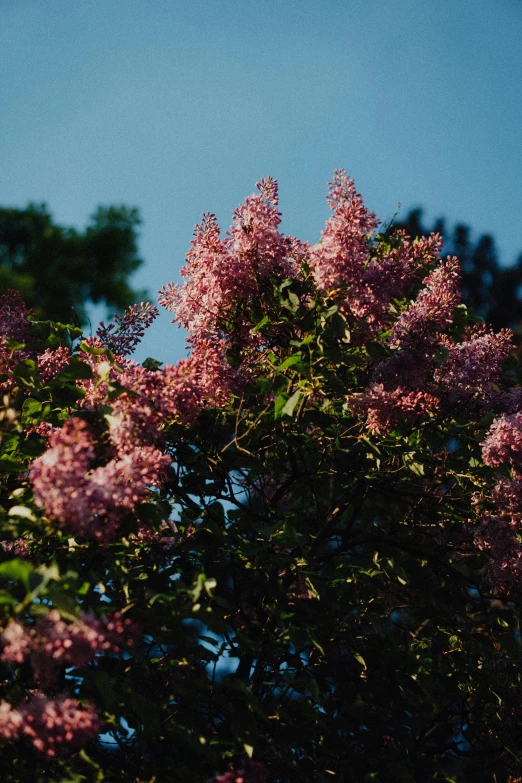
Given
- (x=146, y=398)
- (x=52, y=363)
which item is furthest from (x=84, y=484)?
(x=52, y=363)

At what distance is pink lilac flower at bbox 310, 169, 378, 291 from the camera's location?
3.74 metres

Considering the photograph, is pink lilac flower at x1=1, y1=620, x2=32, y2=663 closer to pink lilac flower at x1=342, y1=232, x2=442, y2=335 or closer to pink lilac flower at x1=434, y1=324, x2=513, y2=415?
pink lilac flower at x1=342, y1=232, x2=442, y2=335

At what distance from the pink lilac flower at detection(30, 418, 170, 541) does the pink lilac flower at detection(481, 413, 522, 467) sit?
6.38 feet

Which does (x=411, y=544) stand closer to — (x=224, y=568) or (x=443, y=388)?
(x=443, y=388)

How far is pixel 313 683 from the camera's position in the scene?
3107 millimetres

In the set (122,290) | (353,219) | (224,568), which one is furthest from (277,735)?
(122,290)

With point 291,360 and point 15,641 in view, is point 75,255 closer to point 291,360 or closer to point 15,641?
point 291,360

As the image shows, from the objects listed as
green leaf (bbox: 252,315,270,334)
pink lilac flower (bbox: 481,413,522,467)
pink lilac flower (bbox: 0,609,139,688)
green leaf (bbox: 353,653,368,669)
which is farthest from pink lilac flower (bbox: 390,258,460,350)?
pink lilac flower (bbox: 0,609,139,688)

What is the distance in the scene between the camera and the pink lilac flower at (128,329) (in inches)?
172

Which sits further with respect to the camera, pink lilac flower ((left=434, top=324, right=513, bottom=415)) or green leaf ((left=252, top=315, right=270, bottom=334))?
pink lilac flower ((left=434, top=324, right=513, bottom=415))

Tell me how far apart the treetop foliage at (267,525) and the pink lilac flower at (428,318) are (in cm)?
1

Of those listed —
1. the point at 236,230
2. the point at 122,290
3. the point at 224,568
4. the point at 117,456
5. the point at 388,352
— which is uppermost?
the point at 122,290

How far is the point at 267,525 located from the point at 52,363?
149 cm

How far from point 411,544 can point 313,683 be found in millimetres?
1719
